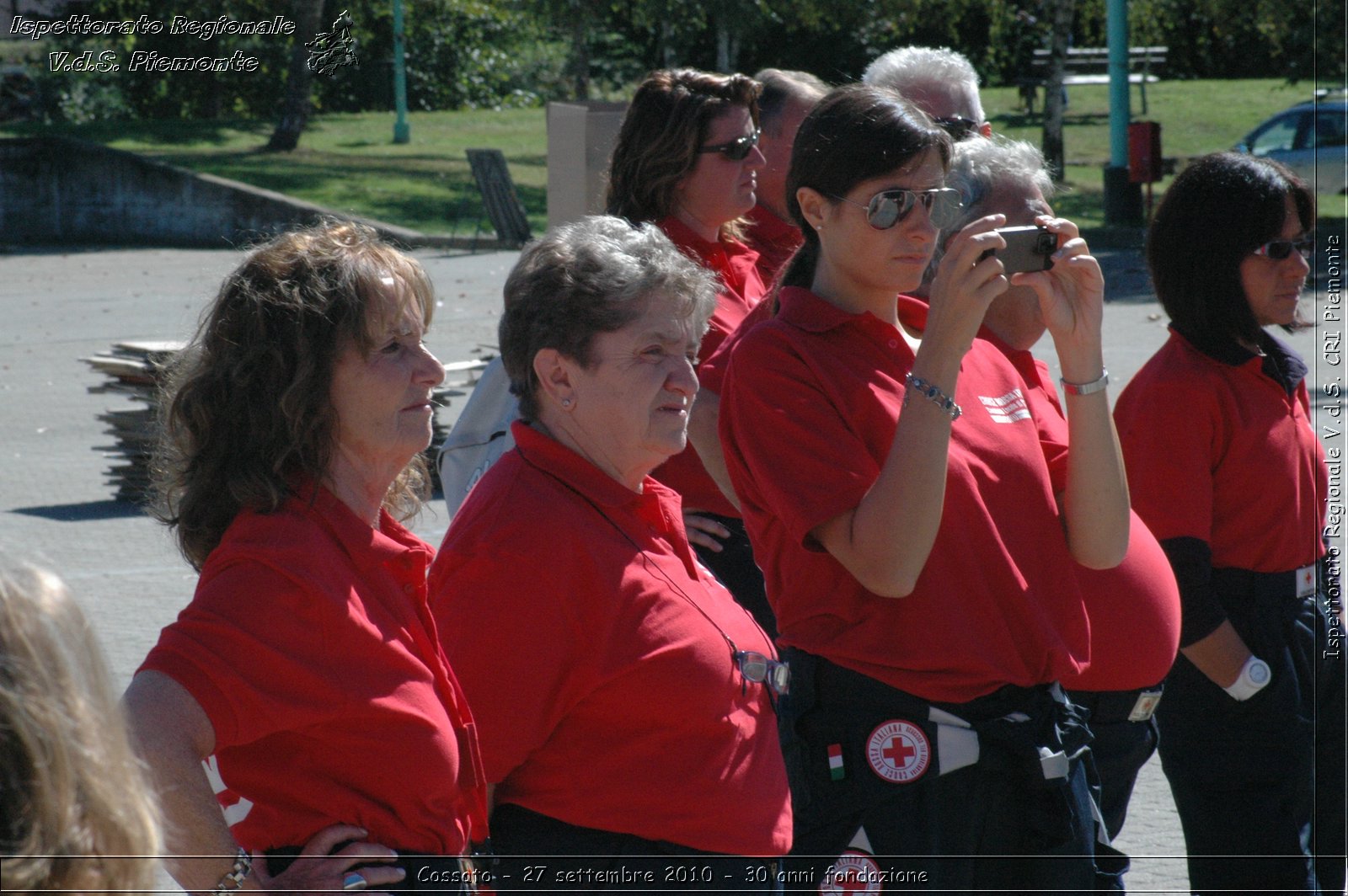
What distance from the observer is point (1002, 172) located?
311 centimetres

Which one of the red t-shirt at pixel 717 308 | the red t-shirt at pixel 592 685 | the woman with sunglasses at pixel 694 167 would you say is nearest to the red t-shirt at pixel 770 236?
the red t-shirt at pixel 717 308

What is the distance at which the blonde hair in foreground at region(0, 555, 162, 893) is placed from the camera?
4.25 feet

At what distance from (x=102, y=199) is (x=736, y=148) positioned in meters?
22.2

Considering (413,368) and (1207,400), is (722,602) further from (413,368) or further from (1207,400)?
(1207,400)

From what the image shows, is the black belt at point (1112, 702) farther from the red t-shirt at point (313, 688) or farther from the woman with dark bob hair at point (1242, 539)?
the red t-shirt at point (313, 688)

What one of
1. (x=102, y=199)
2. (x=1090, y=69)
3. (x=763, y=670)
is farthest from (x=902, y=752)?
(x=1090, y=69)

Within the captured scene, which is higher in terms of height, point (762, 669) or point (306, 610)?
point (306, 610)

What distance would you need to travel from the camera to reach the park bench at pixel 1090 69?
114 ft

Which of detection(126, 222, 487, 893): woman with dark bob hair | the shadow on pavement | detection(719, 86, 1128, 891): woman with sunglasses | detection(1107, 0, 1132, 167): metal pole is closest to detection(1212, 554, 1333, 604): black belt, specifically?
detection(719, 86, 1128, 891): woman with sunglasses

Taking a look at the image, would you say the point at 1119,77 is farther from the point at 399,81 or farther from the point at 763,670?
the point at 763,670

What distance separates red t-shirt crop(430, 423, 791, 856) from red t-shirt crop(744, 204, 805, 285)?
2434mm

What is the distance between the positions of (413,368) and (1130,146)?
17.9 meters

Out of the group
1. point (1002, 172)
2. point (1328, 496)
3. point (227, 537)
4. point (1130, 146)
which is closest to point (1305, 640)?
point (1328, 496)

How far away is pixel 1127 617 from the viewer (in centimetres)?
294
